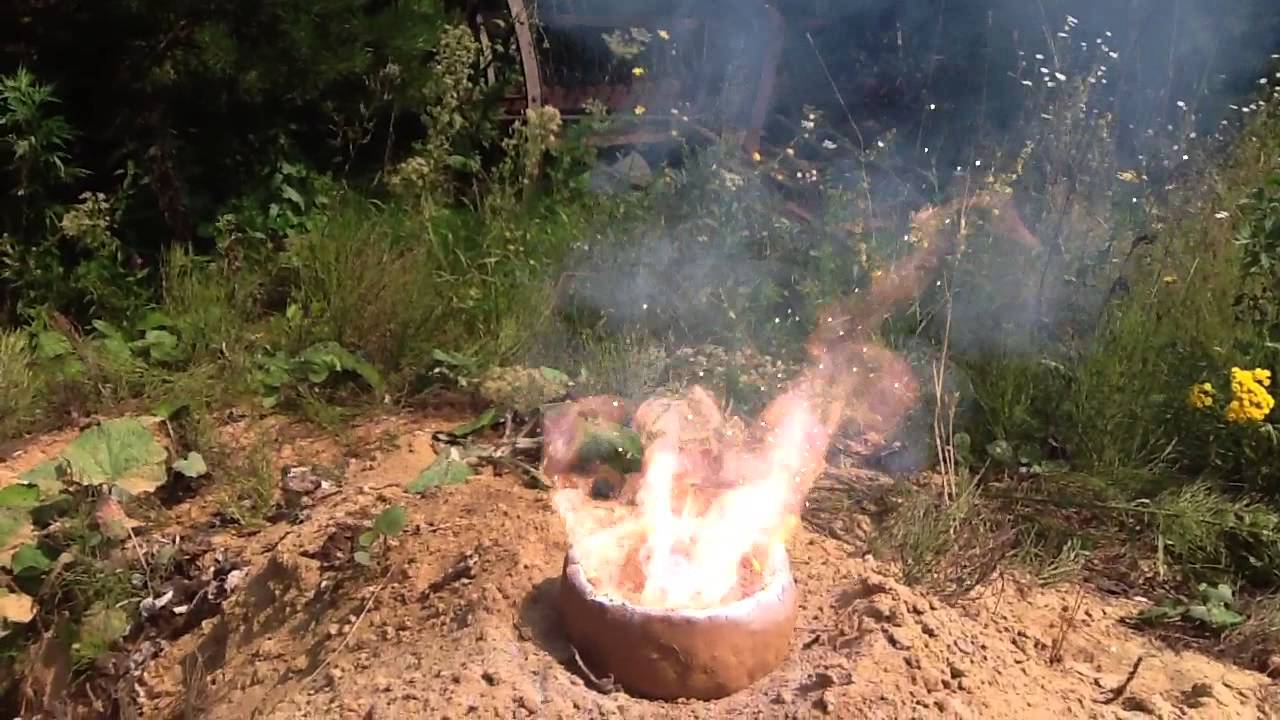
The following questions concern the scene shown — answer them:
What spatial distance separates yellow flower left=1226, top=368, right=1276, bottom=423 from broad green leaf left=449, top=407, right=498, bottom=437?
194 centimetres

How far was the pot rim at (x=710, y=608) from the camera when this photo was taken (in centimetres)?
220

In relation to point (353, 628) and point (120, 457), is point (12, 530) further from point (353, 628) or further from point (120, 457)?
point (353, 628)

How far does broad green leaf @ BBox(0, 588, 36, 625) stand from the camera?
9.41 ft

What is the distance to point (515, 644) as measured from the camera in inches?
95.3

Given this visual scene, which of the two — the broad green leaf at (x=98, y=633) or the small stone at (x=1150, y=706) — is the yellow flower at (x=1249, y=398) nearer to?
the small stone at (x=1150, y=706)

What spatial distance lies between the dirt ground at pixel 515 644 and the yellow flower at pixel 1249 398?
23.0 inches

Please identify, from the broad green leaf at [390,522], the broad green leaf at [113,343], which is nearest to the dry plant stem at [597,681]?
the broad green leaf at [390,522]

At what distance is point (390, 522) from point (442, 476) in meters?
0.40

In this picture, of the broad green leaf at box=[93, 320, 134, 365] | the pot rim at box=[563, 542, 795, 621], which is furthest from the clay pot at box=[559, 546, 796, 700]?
the broad green leaf at box=[93, 320, 134, 365]

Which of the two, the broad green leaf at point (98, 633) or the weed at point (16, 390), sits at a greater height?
the weed at point (16, 390)

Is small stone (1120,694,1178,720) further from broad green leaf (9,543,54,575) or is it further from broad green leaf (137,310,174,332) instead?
broad green leaf (137,310,174,332)

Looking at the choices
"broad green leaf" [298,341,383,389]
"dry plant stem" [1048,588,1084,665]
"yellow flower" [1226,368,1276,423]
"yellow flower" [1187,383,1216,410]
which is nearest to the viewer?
"dry plant stem" [1048,588,1084,665]

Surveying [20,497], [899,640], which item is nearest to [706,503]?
[899,640]

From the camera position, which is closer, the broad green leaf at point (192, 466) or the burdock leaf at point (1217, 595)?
the burdock leaf at point (1217, 595)
